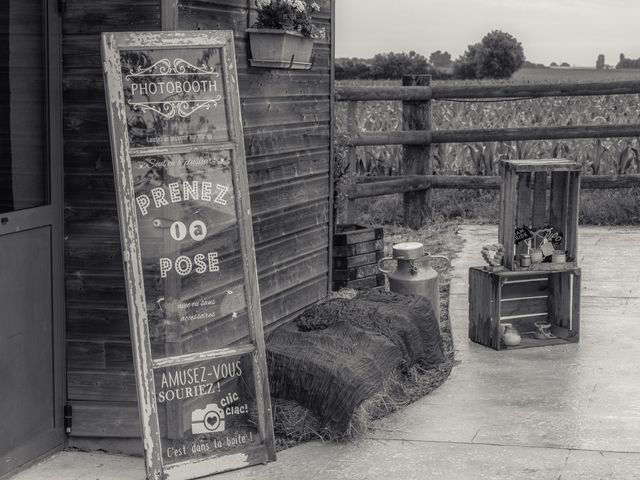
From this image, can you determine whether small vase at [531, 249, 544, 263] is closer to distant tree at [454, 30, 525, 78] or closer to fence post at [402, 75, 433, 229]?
fence post at [402, 75, 433, 229]

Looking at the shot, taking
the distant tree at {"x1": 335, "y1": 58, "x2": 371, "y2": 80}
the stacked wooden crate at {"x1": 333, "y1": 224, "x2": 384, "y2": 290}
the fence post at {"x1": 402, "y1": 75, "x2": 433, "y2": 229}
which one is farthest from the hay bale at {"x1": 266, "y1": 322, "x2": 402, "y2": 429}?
the distant tree at {"x1": 335, "y1": 58, "x2": 371, "y2": 80}

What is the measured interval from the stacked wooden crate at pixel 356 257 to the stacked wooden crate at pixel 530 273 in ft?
4.37

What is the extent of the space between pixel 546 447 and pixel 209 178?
6.11ft

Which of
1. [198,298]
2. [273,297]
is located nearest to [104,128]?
[198,298]

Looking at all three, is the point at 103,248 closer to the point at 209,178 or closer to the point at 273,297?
the point at 209,178

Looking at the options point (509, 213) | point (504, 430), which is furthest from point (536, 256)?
point (504, 430)

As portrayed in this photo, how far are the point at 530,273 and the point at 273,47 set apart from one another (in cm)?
204

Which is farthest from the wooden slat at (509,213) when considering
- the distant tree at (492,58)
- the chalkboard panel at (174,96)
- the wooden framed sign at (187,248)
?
the distant tree at (492,58)

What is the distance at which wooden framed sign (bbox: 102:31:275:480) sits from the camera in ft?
14.4

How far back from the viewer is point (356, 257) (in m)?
7.94

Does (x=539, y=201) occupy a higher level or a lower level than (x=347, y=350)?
higher

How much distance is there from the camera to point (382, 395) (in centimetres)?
534

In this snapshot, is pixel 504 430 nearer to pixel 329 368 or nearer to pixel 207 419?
pixel 329 368

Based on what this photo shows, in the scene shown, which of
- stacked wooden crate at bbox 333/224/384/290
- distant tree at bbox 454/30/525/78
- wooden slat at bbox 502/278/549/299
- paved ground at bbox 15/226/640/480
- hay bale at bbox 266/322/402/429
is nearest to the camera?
paved ground at bbox 15/226/640/480
